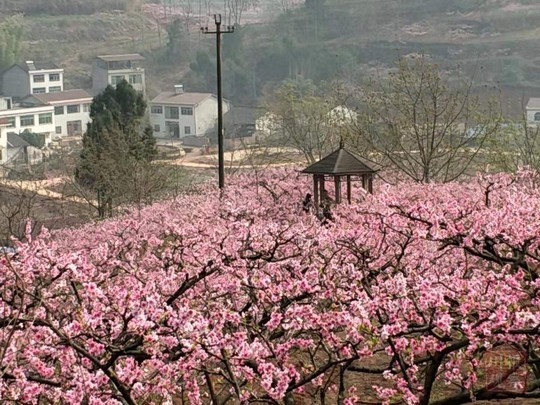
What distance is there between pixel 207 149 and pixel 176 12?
71.1 metres

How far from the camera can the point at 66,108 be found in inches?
2611

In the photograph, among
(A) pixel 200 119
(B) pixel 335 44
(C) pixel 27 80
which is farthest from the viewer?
(B) pixel 335 44

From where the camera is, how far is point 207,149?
52.8 metres

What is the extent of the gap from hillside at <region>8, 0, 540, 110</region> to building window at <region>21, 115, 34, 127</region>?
18.0m

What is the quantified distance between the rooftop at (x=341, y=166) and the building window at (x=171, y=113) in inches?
2071

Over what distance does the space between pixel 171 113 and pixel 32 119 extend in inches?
401

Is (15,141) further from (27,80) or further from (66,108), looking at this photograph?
(27,80)

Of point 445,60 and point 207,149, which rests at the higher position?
point 445,60

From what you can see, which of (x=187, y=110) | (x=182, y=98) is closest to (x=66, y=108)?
(x=182, y=98)

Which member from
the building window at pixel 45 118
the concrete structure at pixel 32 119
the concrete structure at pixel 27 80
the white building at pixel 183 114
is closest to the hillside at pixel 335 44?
the concrete structure at pixel 27 80

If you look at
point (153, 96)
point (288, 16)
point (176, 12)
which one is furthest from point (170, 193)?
point (176, 12)

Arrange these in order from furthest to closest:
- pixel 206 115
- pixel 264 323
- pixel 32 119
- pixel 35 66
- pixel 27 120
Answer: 1. pixel 35 66
2. pixel 206 115
3. pixel 32 119
4. pixel 27 120
5. pixel 264 323

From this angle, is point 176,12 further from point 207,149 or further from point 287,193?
point 287,193

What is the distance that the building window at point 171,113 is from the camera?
65.6m
